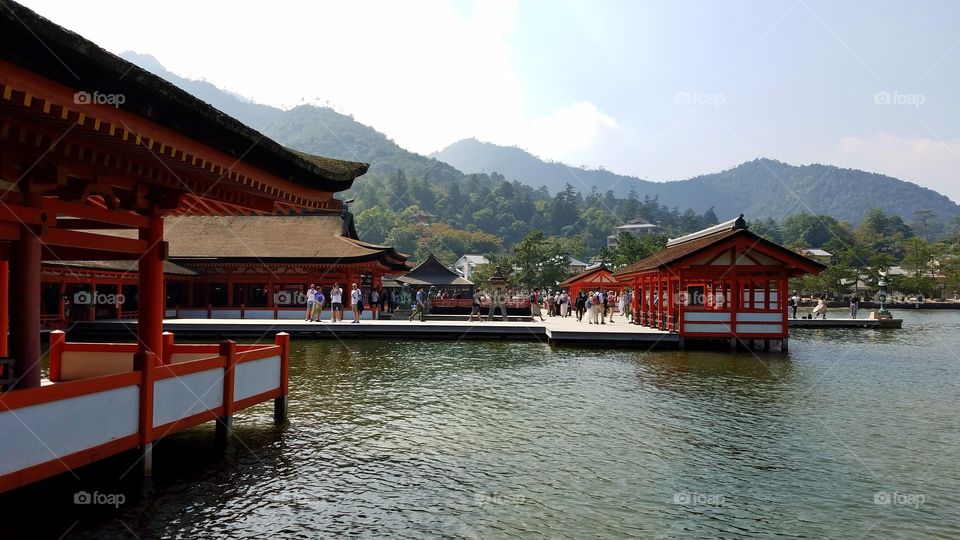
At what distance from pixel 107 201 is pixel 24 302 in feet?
6.36

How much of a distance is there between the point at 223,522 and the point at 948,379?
1943 centimetres

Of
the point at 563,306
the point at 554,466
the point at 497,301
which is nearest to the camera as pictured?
the point at 554,466

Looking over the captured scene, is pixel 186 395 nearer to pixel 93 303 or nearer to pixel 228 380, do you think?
pixel 228 380

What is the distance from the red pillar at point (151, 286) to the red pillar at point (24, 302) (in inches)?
71.5

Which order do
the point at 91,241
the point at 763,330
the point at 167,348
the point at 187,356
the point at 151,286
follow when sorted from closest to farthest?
the point at 91,241 → the point at 151,286 → the point at 167,348 → the point at 187,356 → the point at 763,330

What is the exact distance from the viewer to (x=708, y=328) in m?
23.5

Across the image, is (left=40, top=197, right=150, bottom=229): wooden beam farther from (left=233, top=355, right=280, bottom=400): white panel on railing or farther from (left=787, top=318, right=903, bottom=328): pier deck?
(left=787, top=318, right=903, bottom=328): pier deck

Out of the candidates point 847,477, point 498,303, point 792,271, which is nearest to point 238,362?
point 847,477

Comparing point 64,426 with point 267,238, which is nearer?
point 64,426

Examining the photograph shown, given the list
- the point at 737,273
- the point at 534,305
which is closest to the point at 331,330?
the point at 534,305

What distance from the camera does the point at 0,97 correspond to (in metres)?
4.90

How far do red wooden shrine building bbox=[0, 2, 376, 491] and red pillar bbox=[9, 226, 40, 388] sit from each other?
0.01 meters

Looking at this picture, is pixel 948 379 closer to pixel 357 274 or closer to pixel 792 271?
pixel 792 271

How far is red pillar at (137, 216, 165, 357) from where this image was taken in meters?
9.14
